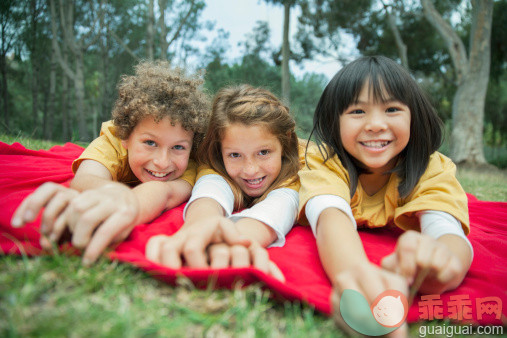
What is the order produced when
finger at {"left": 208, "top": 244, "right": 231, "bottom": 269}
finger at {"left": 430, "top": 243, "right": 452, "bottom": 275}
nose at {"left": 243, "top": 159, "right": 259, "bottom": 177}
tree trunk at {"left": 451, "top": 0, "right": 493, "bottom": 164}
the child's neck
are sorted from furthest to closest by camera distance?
1. tree trunk at {"left": 451, "top": 0, "right": 493, "bottom": 164}
2. nose at {"left": 243, "top": 159, "right": 259, "bottom": 177}
3. the child's neck
4. finger at {"left": 208, "top": 244, "right": 231, "bottom": 269}
5. finger at {"left": 430, "top": 243, "right": 452, "bottom": 275}

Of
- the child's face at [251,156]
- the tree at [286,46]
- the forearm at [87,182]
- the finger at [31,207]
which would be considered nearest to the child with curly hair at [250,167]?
the child's face at [251,156]

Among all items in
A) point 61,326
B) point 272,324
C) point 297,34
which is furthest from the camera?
point 297,34

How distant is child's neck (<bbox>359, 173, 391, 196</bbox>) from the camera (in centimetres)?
199

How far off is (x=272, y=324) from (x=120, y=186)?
2.40ft

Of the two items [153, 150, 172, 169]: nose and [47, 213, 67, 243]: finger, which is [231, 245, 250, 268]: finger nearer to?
[47, 213, 67, 243]: finger

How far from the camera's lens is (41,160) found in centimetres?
283

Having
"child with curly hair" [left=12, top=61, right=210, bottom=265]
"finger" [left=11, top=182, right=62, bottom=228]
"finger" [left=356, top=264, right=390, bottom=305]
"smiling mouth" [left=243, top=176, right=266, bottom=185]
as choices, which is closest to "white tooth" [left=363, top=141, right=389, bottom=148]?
"smiling mouth" [left=243, top=176, right=266, bottom=185]

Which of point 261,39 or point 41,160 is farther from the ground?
point 261,39

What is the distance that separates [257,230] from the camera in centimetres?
159

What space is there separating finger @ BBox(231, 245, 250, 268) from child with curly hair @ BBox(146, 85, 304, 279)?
33 cm

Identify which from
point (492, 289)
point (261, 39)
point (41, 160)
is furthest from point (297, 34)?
point (492, 289)

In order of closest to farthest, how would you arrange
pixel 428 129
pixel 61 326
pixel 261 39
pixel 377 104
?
pixel 61 326 → pixel 377 104 → pixel 428 129 → pixel 261 39

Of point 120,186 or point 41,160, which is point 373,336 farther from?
point 41,160

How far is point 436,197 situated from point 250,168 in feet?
3.28
